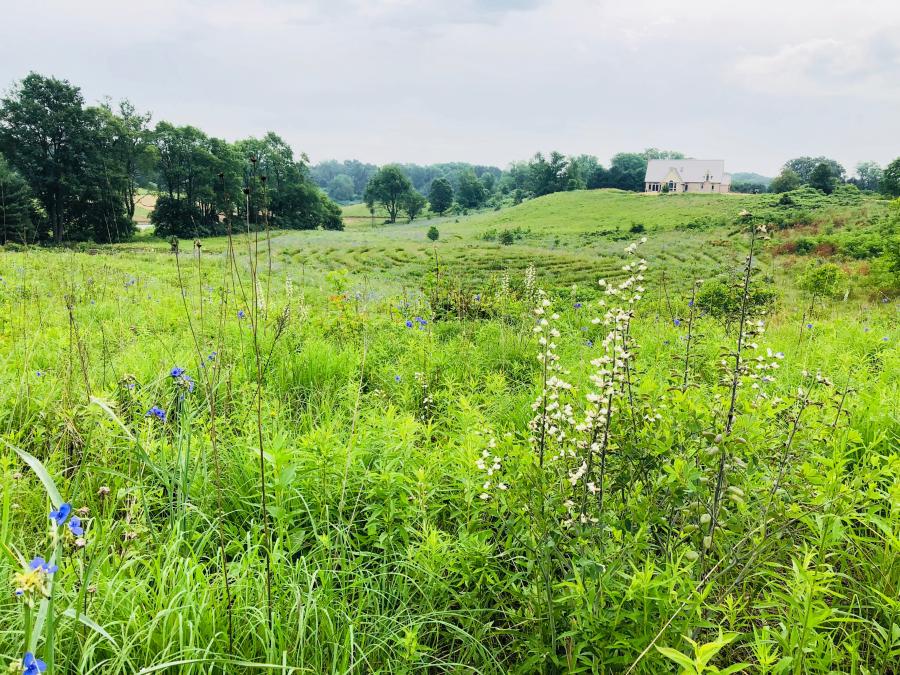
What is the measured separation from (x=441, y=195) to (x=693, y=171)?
49.2 metres

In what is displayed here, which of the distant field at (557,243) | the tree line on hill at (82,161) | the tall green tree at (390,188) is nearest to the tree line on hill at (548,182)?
the tall green tree at (390,188)

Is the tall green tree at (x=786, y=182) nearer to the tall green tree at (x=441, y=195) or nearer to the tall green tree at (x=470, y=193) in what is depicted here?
the tall green tree at (x=470, y=193)

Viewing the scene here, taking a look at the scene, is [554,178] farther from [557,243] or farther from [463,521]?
[463,521]

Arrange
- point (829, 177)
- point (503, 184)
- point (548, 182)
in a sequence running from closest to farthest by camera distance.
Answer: point (829, 177) < point (548, 182) < point (503, 184)

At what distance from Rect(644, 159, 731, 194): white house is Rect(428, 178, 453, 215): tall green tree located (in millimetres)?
Answer: 38686

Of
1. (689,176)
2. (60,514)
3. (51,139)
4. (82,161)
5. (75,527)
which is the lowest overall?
(75,527)

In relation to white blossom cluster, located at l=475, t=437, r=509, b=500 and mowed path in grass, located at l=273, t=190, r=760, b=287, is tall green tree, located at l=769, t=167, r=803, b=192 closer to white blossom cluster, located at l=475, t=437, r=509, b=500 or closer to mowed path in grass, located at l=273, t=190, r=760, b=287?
mowed path in grass, located at l=273, t=190, r=760, b=287

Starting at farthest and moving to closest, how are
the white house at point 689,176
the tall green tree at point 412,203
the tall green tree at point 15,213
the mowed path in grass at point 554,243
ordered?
the white house at point 689,176 < the tall green tree at point 412,203 < the mowed path in grass at point 554,243 < the tall green tree at point 15,213

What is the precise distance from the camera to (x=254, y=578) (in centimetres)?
199

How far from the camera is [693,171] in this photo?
9462cm

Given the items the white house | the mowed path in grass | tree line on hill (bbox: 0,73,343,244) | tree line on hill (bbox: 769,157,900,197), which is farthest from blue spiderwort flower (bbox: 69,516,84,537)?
the white house

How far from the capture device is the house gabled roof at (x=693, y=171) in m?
93.9

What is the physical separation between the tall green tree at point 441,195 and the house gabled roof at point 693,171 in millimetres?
38696

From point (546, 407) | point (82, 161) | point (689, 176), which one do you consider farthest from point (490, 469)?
point (689, 176)
